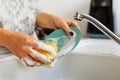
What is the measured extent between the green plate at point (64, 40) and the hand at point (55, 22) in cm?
1

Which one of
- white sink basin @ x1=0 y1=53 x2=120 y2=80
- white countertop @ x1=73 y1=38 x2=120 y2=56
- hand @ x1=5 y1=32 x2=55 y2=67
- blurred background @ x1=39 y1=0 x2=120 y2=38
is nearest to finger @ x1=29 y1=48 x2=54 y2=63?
hand @ x1=5 y1=32 x2=55 y2=67

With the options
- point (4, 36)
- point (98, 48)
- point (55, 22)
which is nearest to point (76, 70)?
point (98, 48)

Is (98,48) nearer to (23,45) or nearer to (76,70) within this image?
(76,70)

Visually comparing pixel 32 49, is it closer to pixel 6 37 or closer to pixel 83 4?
pixel 6 37

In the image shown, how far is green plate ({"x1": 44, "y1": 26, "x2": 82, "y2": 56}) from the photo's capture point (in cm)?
70

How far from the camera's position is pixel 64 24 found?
2.49 feet

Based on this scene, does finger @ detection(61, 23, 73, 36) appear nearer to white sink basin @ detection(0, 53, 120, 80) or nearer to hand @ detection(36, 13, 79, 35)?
hand @ detection(36, 13, 79, 35)

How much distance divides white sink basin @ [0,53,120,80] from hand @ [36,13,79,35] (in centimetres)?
15

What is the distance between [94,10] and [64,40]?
65 cm

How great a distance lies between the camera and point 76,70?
96 cm

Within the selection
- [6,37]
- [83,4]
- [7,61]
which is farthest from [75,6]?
[6,37]

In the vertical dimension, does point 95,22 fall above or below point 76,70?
above

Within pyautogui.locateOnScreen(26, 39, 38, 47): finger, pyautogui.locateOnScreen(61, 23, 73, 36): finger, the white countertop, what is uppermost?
pyautogui.locateOnScreen(26, 39, 38, 47): finger

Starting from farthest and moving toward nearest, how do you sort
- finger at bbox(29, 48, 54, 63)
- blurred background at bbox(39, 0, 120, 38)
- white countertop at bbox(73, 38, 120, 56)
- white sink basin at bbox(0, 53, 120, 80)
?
blurred background at bbox(39, 0, 120, 38) < white countertop at bbox(73, 38, 120, 56) < white sink basin at bbox(0, 53, 120, 80) < finger at bbox(29, 48, 54, 63)
